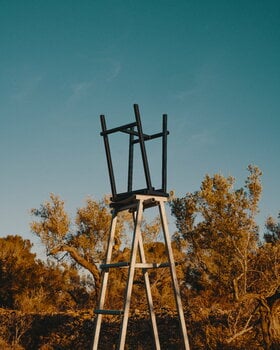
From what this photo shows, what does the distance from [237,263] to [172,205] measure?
3060 mm

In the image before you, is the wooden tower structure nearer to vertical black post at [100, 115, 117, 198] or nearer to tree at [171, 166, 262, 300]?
vertical black post at [100, 115, 117, 198]

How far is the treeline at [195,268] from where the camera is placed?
8.26 meters

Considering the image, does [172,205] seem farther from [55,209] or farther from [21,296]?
[21,296]

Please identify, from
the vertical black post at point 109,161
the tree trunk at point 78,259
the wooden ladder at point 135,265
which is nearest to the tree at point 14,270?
the tree trunk at point 78,259

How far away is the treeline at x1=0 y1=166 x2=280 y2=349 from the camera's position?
8259mm

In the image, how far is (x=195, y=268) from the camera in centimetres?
1298

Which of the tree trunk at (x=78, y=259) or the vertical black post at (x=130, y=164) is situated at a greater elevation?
the tree trunk at (x=78, y=259)

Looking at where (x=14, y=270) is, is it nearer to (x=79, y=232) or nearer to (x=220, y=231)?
(x=79, y=232)

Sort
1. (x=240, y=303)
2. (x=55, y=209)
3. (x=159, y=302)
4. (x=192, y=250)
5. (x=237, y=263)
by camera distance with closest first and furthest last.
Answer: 1. (x=240, y=303)
2. (x=237, y=263)
3. (x=192, y=250)
4. (x=159, y=302)
5. (x=55, y=209)

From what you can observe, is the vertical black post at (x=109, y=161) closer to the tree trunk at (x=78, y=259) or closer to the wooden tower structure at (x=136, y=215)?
the wooden tower structure at (x=136, y=215)

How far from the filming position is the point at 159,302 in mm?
17328

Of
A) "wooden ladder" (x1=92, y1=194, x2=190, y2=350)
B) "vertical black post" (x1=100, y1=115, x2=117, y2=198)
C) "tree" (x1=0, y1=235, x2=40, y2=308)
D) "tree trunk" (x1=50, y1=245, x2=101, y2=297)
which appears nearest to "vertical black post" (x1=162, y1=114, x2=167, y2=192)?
"wooden ladder" (x1=92, y1=194, x2=190, y2=350)

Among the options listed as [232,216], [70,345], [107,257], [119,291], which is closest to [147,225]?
[119,291]

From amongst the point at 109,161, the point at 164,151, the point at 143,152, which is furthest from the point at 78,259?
the point at 143,152
